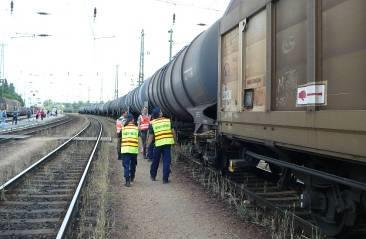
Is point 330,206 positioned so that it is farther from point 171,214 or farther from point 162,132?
point 162,132

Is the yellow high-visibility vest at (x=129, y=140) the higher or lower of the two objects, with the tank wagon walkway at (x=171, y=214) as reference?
higher

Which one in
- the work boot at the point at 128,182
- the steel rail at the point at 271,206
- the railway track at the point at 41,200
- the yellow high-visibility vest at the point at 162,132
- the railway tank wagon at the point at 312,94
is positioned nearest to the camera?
the railway tank wagon at the point at 312,94

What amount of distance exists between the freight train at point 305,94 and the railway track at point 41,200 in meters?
2.85

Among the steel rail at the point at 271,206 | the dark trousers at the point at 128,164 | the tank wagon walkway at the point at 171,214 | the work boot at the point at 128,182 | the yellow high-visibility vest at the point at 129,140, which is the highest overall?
the yellow high-visibility vest at the point at 129,140

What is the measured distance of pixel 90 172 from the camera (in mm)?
11359

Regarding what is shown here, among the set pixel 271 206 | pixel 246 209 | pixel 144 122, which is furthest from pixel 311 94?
pixel 144 122

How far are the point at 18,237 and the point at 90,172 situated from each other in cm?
559

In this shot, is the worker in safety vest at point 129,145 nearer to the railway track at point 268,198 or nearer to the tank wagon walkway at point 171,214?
the tank wagon walkway at point 171,214

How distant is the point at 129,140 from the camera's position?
1017 centimetres

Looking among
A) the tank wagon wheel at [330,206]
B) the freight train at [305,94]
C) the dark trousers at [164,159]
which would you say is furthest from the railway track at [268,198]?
the dark trousers at [164,159]

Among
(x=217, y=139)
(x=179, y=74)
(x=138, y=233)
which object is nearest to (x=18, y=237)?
(x=138, y=233)

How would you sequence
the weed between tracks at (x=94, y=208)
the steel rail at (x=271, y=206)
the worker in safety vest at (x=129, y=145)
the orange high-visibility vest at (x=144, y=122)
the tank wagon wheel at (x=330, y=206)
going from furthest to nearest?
1. the orange high-visibility vest at (x=144, y=122)
2. the worker in safety vest at (x=129, y=145)
3. the weed between tracks at (x=94, y=208)
4. the steel rail at (x=271, y=206)
5. the tank wagon wheel at (x=330, y=206)

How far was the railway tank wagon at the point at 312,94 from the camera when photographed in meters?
3.78

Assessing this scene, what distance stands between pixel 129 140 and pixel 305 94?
6.28 metres
